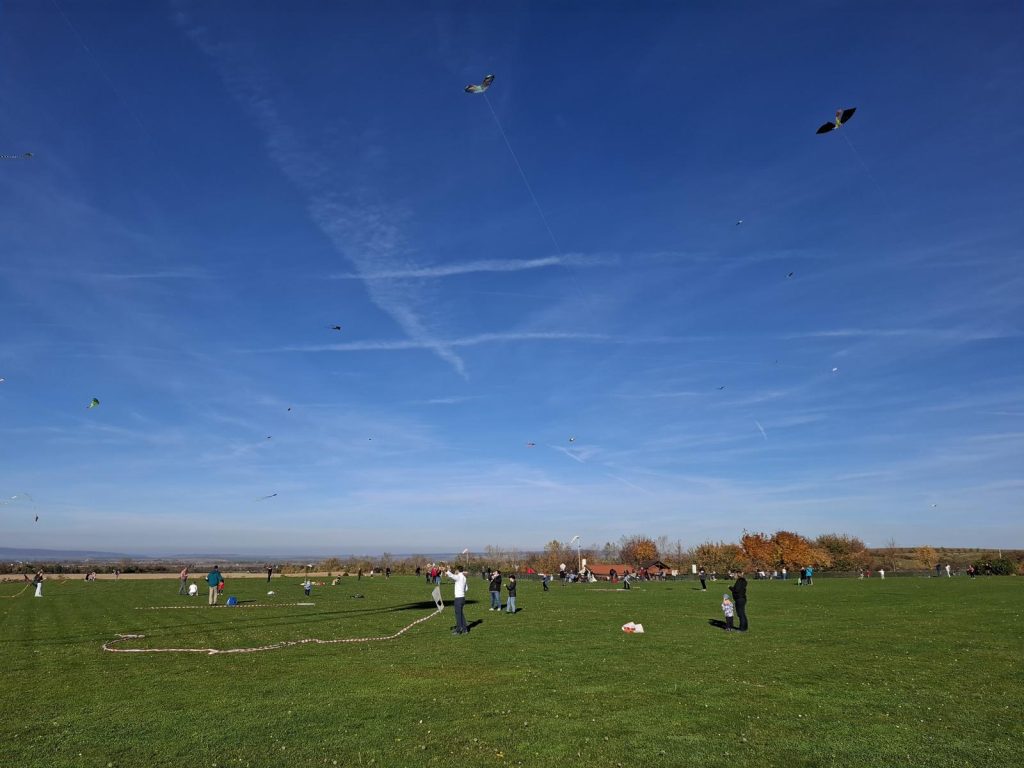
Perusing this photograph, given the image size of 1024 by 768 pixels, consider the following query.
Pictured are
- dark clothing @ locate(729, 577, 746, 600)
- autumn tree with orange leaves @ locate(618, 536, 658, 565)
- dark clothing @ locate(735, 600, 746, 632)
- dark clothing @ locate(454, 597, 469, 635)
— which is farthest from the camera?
autumn tree with orange leaves @ locate(618, 536, 658, 565)

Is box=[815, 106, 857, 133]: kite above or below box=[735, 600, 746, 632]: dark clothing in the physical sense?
above

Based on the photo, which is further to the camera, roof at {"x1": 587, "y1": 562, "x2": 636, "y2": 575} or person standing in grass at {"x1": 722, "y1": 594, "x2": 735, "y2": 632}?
roof at {"x1": 587, "y1": 562, "x2": 636, "y2": 575}

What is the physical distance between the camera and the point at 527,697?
11992 mm

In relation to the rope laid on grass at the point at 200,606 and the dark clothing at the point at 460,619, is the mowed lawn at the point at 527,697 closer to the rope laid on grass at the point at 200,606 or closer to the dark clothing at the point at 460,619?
the dark clothing at the point at 460,619

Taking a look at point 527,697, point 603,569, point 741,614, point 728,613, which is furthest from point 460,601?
point 603,569

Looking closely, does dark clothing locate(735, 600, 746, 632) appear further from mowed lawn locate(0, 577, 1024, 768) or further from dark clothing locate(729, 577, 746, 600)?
mowed lawn locate(0, 577, 1024, 768)

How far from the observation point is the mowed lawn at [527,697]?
895 centimetres

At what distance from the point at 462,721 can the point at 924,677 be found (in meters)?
10.3

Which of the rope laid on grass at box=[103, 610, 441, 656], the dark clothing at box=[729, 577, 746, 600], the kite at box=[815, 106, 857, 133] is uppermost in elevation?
the kite at box=[815, 106, 857, 133]

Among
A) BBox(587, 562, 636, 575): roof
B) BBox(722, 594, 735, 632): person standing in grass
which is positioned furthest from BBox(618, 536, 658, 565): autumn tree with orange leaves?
BBox(722, 594, 735, 632): person standing in grass

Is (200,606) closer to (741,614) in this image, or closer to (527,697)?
(741,614)

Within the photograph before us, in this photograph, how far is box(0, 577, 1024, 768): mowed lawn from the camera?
29.4ft

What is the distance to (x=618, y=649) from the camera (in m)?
17.7

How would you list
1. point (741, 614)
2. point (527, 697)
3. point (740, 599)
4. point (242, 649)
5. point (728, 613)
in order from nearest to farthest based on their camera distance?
point (527, 697), point (242, 649), point (741, 614), point (740, 599), point (728, 613)
